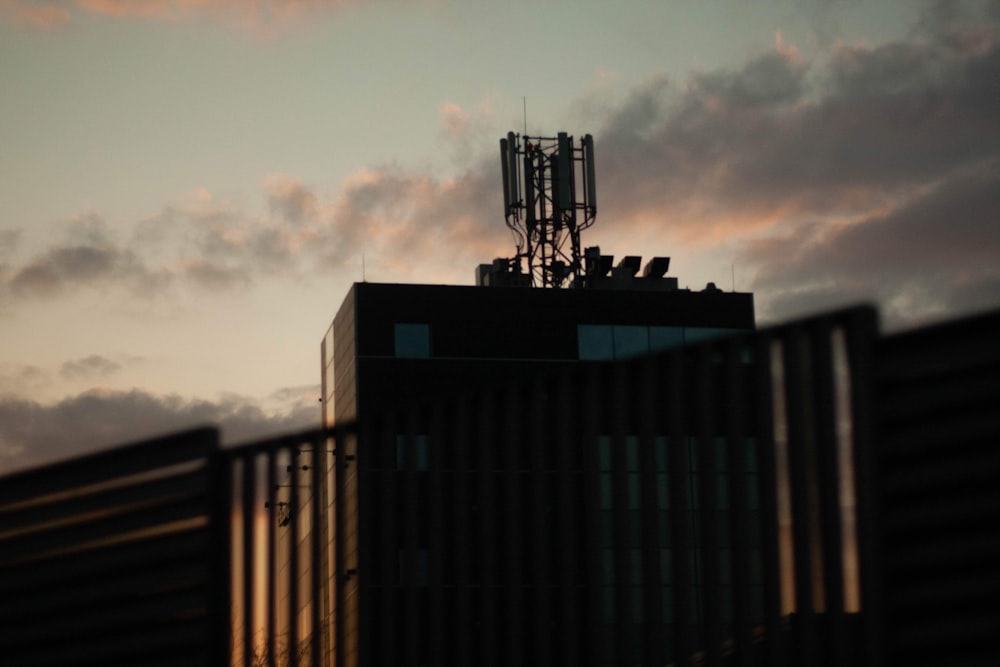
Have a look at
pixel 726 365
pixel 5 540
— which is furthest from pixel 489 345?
pixel 726 365

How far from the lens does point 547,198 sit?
47000 millimetres

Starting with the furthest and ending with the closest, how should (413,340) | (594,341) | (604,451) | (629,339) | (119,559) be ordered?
(629,339) < (594,341) < (413,340) < (119,559) < (604,451)

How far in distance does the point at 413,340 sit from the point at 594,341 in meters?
6.99

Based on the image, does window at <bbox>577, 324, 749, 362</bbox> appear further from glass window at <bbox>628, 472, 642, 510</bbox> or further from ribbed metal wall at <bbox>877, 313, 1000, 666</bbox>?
ribbed metal wall at <bbox>877, 313, 1000, 666</bbox>

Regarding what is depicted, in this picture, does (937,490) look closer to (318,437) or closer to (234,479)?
(318,437)

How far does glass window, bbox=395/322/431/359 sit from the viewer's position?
44.8 m

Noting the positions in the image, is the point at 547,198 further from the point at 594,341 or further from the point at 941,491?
the point at 941,491

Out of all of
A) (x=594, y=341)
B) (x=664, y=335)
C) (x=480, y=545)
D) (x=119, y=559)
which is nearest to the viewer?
(x=480, y=545)

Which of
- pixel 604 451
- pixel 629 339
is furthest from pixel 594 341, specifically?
pixel 604 451

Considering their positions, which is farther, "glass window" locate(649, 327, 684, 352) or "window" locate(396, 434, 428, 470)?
"glass window" locate(649, 327, 684, 352)

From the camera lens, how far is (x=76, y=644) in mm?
6434

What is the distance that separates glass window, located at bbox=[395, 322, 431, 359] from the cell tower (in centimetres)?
517

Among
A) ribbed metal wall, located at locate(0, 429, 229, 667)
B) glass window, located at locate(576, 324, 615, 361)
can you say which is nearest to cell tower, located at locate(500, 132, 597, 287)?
glass window, located at locate(576, 324, 615, 361)

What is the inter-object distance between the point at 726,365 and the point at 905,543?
75cm
